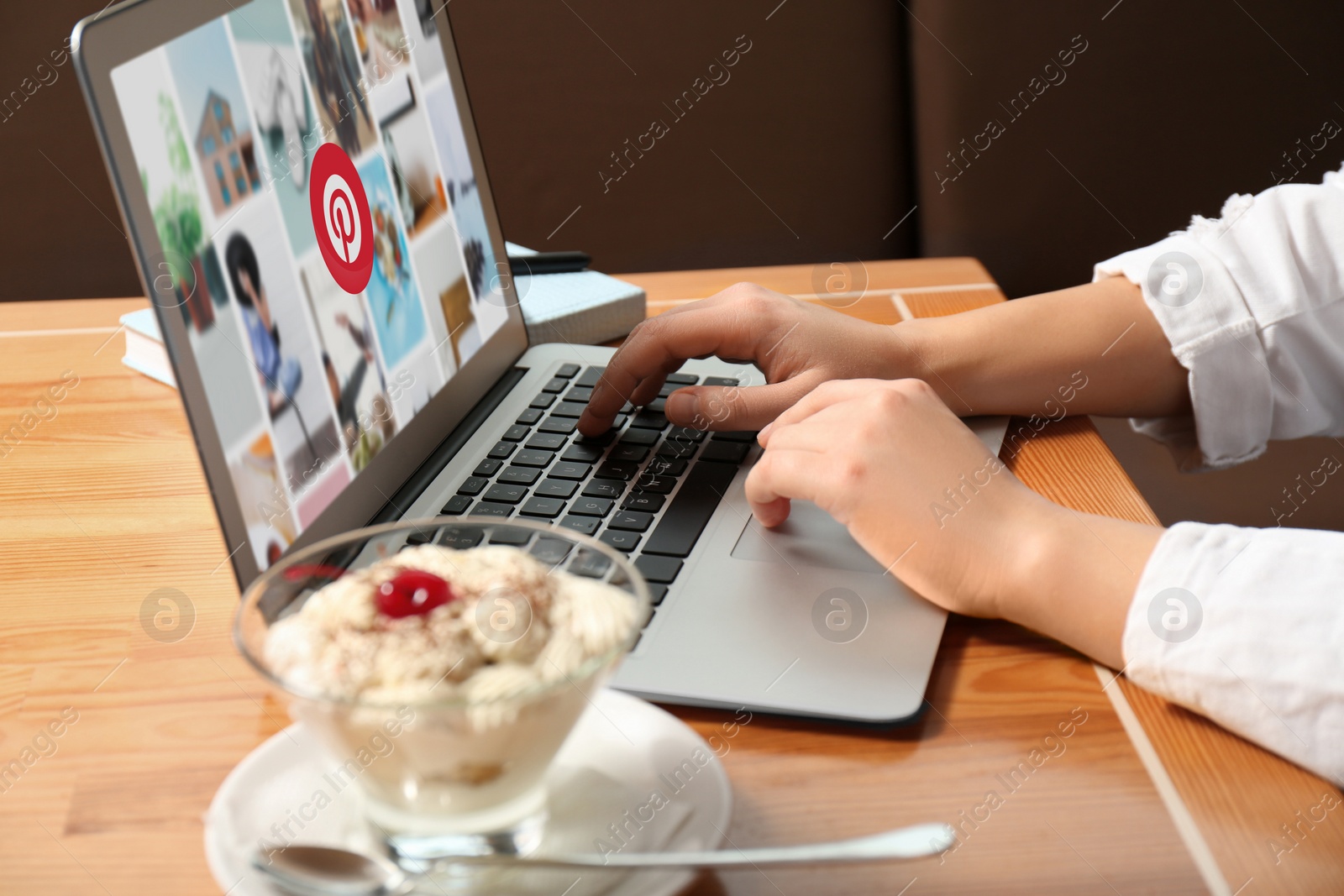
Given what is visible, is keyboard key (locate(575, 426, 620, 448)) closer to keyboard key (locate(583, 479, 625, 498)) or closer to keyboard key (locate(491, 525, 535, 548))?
keyboard key (locate(583, 479, 625, 498))

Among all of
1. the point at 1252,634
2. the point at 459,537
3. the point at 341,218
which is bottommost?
the point at 1252,634

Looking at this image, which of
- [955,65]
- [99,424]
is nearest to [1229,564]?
[99,424]

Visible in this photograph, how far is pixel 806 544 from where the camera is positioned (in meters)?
0.56

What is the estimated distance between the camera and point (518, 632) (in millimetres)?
347

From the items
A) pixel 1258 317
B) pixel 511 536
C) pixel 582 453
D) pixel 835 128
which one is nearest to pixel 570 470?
pixel 582 453

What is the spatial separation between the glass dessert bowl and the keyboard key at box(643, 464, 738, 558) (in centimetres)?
17

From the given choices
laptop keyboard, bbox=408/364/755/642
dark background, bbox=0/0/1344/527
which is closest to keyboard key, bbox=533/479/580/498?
laptop keyboard, bbox=408/364/755/642

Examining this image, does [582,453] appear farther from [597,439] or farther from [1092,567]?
[1092,567]

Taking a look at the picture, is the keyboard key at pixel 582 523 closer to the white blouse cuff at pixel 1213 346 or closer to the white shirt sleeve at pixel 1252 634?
the white shirt sleeve at pixel 1252 634

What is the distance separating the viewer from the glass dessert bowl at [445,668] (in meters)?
0.32

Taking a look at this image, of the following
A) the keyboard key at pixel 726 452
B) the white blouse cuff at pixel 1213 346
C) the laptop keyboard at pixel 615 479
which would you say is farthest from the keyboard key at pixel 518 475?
the white blouse cuff at pixel 1213 346

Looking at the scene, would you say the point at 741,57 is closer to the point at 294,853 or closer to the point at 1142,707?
the point at 1142,707

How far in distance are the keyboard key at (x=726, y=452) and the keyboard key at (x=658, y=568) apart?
0.13 meters

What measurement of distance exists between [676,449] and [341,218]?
234 millimetres
